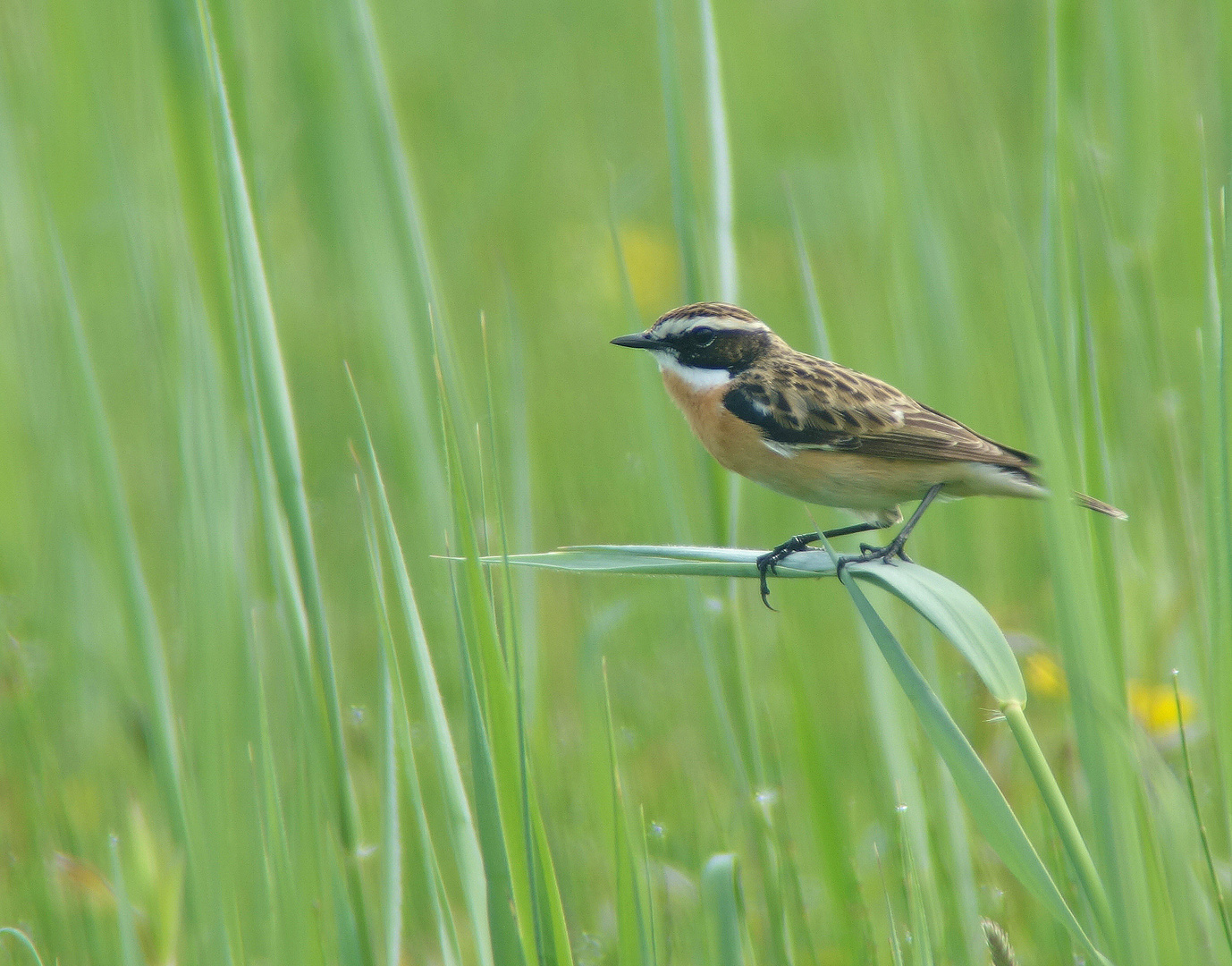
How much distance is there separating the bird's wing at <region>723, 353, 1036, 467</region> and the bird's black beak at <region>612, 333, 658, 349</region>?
0.34 meters

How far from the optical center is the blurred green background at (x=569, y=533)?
6.72ft

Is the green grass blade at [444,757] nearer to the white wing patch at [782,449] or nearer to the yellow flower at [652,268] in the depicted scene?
the white wing patch at [782,449]

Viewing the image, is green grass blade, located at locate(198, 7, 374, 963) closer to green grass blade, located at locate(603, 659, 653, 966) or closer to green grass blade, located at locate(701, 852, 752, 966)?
green grass blade, located at locate(603, 659, 653, 966)

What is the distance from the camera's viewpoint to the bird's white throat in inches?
170

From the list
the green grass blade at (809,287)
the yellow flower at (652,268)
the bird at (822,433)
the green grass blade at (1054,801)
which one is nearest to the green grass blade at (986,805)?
the green grass blade at (1054,801)

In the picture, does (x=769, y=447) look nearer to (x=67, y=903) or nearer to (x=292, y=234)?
(x=67, y=903)

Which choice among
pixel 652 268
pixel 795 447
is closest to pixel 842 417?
pixel 795 447

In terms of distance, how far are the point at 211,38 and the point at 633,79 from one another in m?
9.01

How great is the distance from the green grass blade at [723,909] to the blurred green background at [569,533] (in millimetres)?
181

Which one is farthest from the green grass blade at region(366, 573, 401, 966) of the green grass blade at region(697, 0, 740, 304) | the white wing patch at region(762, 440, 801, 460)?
the white wing patch at region(762, 440, 801, 460)

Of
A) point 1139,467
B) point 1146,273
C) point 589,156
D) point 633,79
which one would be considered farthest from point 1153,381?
point 633,79

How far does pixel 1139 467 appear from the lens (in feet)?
14.4

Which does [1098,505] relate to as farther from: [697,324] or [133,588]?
[697,324]

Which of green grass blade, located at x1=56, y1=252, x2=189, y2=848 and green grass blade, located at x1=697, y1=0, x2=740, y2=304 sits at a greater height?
green grass blade, located at x1=697, y1=0, x2=740, y2=304
